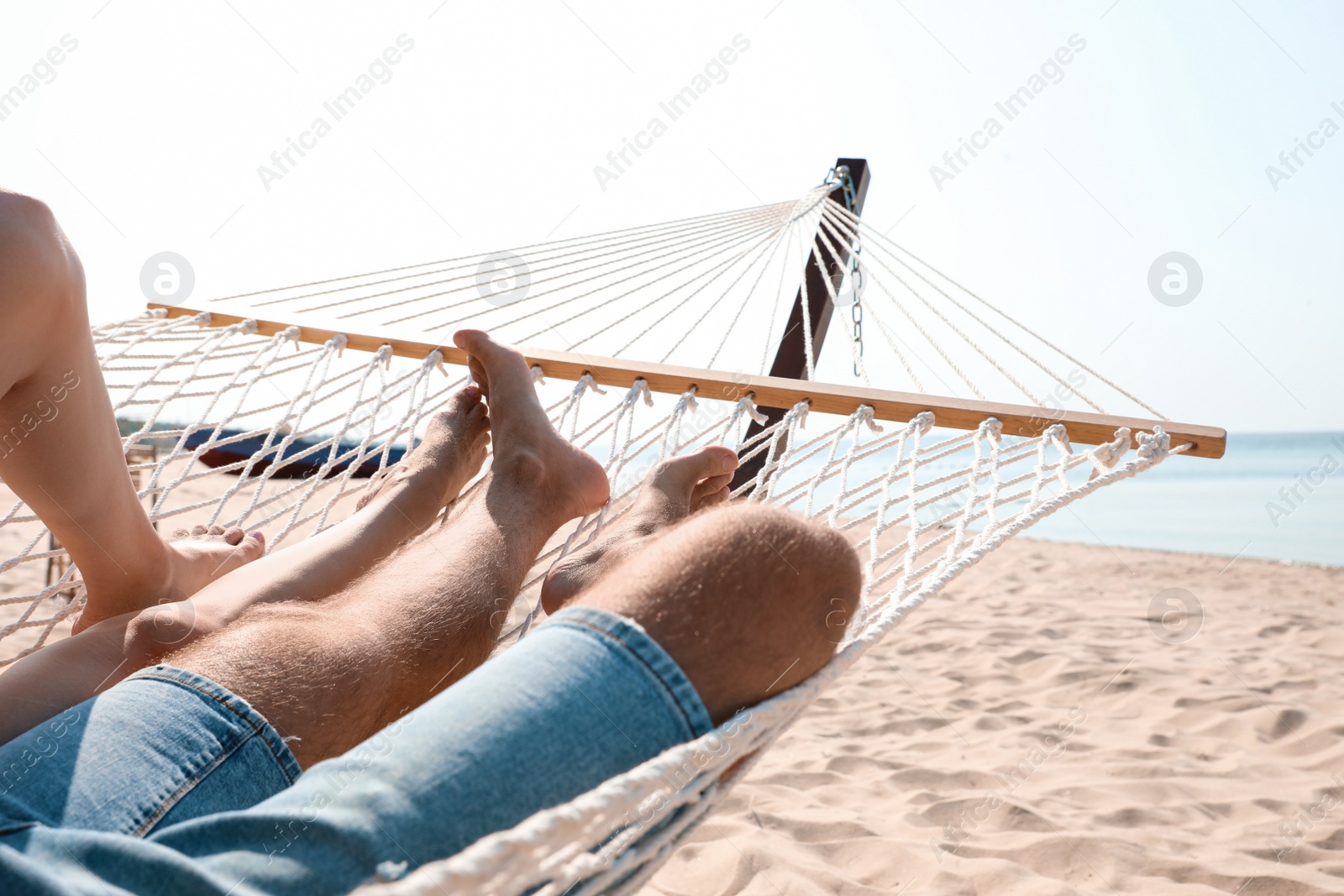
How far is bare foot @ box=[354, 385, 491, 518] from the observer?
111 centimetres

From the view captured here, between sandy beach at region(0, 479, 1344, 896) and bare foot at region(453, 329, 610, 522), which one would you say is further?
sandy beach at region(0, 479, 1344, 896)

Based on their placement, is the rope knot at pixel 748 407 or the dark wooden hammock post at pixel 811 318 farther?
the dark wooden hammock post at pixel 811 318

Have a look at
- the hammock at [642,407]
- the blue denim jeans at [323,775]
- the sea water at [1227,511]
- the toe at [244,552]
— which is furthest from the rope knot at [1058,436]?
the sea water at [1227,511]

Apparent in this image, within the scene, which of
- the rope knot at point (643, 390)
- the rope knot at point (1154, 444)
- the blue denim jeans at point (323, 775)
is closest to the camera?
the blue denim jeans at point (323, 775)

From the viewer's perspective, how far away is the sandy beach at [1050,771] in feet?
4.12

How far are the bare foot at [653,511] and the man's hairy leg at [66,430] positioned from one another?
15.7 inches

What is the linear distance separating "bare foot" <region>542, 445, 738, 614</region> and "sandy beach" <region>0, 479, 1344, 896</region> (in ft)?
1.80

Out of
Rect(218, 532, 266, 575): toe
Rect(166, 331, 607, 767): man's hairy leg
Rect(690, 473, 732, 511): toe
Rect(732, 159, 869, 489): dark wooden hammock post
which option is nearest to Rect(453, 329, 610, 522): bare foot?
Rect(166, 331, 607, 767): man's hairy leg

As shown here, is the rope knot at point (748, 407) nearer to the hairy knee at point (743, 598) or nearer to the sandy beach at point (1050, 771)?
the sandy beach at point (1050, 771)

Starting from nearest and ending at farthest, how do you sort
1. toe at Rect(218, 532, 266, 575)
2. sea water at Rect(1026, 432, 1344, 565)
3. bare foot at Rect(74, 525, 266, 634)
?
bare foot at Rect(74, 525, 266, 634), toe at Rect(218, 532, 266, 575), sea water at Rect(1026, 432, 1344, 565)

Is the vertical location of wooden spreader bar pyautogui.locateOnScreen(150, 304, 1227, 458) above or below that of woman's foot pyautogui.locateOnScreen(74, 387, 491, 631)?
above

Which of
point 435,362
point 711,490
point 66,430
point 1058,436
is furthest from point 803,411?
point 66,430

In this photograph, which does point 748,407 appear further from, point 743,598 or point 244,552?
point 743,598

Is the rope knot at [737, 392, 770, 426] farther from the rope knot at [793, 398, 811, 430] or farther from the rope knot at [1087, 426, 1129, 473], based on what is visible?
the rope knot at [1087, 426, 1129, 473]
